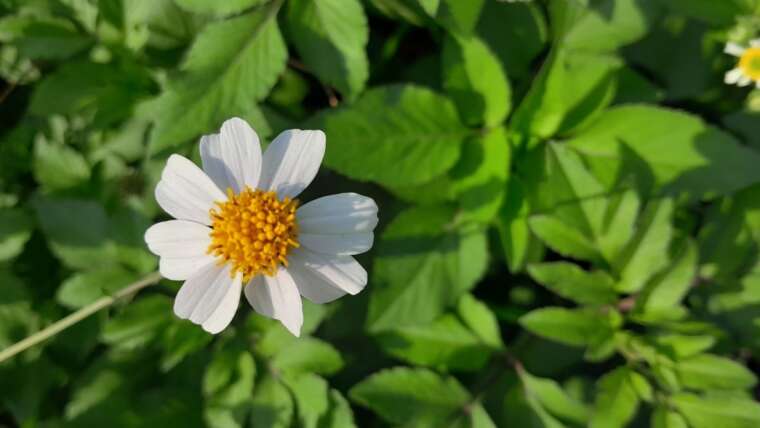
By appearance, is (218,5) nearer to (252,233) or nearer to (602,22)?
(252,233)

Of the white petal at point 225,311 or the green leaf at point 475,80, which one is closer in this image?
the white petal at point 225,311

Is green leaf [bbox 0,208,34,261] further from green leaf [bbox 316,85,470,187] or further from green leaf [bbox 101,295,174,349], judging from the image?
green leaf [bbox 316,85,470,187]

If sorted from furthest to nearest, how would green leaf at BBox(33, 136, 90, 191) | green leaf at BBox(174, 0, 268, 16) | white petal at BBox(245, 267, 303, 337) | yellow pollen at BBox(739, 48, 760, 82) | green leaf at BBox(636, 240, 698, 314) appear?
green leaf at BBox(33, 136, 90, 191), yellow pollen at BBox(739, 48, 760, 82), green leaf at BBox(636, 240, 698, 314), green leaf at BBox(174, 0, 268, 16), white petal at BBox(245, 267, 303, 337)

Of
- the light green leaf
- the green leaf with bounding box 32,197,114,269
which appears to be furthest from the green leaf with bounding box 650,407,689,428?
the green leaf with bounding box 32,197,114,269

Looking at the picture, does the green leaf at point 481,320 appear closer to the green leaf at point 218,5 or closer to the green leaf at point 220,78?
the green leaf at point 220,78

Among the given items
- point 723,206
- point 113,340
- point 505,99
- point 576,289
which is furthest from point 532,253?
point 113,340

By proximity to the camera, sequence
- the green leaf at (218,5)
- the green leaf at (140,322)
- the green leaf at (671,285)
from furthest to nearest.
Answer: the green leaf at (140,322) → the green leaf at (671,285) → the green leaf at (218,5)

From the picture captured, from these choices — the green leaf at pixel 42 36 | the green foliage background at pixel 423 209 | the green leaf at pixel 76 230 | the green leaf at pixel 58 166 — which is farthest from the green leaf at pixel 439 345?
the green leaf at pixel 42 36
